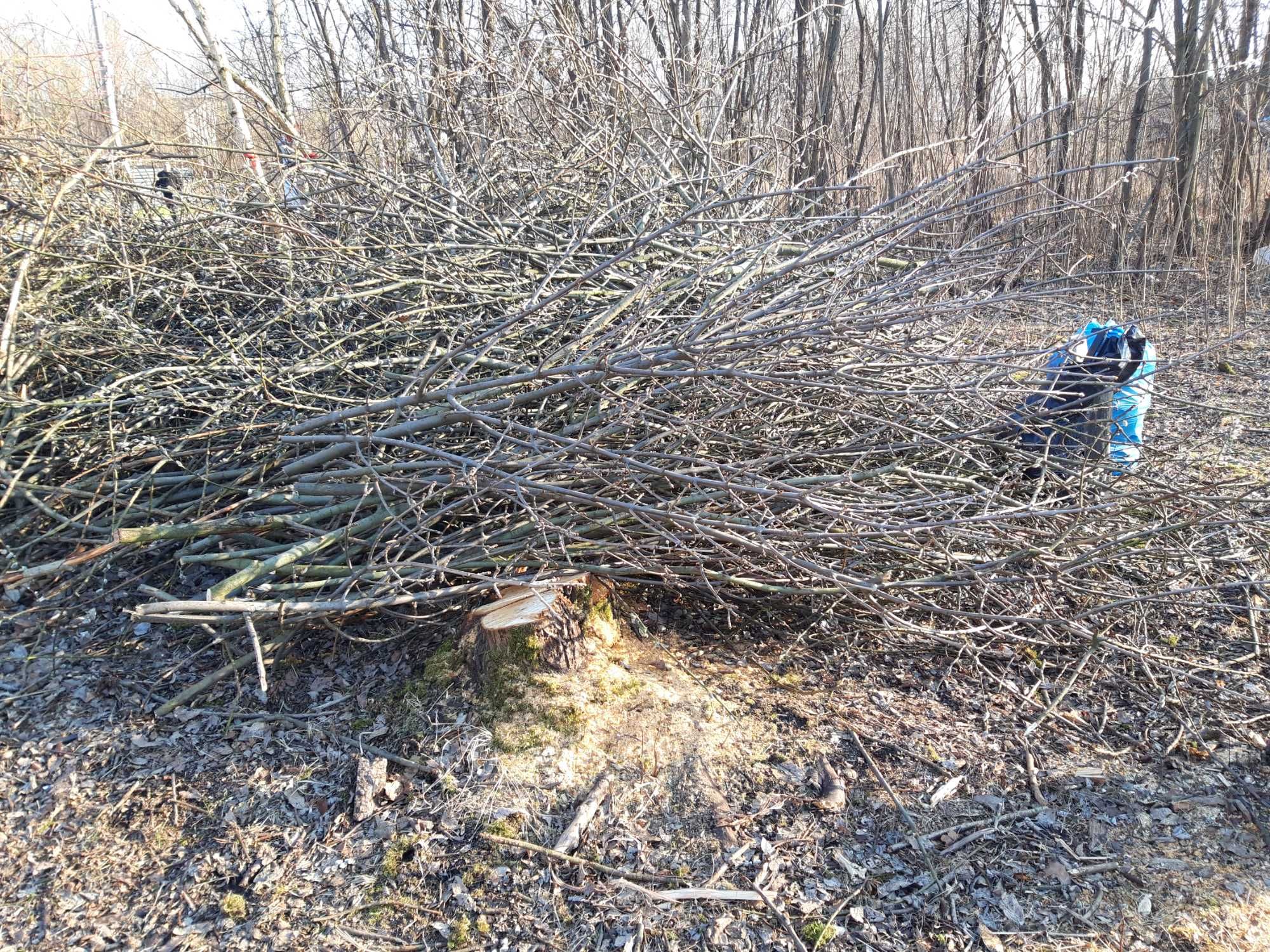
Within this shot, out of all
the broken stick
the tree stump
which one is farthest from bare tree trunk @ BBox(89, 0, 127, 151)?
the broken stick

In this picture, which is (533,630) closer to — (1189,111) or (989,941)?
(989,941)

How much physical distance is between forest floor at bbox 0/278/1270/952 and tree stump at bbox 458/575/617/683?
93 millimetres

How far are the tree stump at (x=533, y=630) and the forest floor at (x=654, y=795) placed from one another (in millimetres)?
93

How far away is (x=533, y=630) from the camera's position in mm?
2566

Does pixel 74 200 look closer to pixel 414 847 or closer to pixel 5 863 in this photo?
pixel 5 863

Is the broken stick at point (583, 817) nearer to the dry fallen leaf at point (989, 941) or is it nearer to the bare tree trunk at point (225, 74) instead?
the dry fallen leaf at point (989, 941)

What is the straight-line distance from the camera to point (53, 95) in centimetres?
439

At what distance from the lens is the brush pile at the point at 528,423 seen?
261 centimetres

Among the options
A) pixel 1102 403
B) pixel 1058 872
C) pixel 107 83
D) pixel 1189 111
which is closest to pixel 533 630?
pixel 1058 872

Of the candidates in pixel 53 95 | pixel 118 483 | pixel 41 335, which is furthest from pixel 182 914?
pixel 53 95

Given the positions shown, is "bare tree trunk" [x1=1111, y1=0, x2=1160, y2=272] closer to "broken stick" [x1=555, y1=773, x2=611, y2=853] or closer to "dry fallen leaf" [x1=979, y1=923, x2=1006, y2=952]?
"dry fallen leaf" [x1=979, y1=923, x2=1006, y2=952]

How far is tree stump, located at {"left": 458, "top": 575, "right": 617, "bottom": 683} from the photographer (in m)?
2.57

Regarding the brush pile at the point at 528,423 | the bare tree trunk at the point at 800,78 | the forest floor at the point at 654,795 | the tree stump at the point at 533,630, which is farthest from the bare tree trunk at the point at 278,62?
the tree stump at the point at 533,630

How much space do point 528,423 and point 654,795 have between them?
1.41 m
